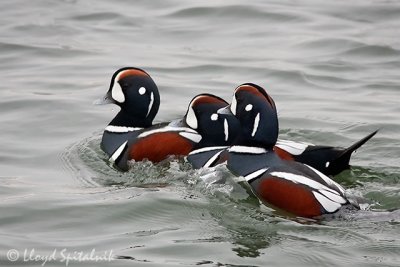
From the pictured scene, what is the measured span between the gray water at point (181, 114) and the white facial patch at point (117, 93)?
69cm

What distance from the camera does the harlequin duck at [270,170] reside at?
9.68m

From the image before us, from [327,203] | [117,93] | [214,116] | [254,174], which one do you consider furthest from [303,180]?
[117,93]

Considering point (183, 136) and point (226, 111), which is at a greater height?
point (226, 111)

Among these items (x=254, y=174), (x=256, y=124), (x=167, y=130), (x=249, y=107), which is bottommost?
(x=254, y=174)

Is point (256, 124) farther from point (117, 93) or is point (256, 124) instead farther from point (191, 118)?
point (117, 93)

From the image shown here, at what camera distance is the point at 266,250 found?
8.96 meters

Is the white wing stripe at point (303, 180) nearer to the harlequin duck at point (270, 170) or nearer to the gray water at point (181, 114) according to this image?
the harlequin duck at point (270, 170)

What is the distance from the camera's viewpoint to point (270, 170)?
10.1 m

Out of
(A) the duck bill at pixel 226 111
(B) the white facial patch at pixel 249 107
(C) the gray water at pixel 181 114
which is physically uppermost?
(B) the white facial patch at pixel 249 107

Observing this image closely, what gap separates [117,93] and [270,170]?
264cm

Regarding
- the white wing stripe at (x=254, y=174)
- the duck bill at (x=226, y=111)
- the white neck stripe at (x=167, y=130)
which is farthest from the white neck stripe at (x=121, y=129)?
the white wing stripe at (x=254, y=174)

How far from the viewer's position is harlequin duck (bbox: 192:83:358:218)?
381 inches

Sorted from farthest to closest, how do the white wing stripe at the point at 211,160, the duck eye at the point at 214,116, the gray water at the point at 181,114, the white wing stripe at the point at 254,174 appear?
the duck eye at the point at 214,116, the white wing stripe at the point at 211,160, the white wing stripe at the point at 254,174, the gray water at the point at 181,114

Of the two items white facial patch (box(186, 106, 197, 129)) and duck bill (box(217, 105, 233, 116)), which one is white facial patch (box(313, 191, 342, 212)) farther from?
white facial patch (box(186, 106, 197, 129))
